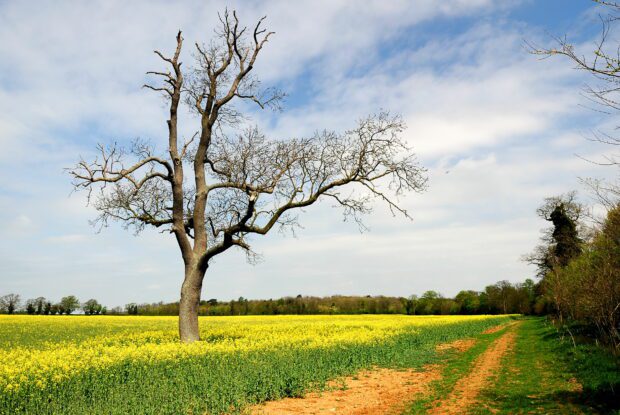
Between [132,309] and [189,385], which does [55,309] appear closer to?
[132,309]

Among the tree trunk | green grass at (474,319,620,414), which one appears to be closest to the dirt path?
green grass at (474,319,620,414)

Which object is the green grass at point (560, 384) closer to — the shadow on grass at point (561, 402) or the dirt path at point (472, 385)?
the shadow on grass at point (561, 402)

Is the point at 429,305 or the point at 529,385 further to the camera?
the point at 429,305

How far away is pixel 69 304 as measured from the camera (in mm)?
105375

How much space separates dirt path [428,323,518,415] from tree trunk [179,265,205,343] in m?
12.5

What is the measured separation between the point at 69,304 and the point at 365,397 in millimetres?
112672

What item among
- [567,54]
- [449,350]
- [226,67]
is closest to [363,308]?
[449,350]

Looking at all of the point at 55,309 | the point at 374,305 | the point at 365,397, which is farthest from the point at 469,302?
the point at 365,397

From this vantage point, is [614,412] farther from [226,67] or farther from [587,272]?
[226,67]

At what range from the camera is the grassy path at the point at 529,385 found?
10.4 meters

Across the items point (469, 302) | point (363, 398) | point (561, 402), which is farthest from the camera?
point (469, 302)

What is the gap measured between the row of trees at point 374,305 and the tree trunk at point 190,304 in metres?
67.8

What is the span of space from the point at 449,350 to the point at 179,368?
52.1ft

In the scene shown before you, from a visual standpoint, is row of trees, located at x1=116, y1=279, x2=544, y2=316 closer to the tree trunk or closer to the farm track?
the tree trunk
